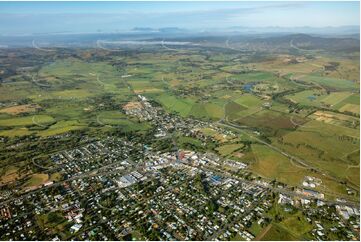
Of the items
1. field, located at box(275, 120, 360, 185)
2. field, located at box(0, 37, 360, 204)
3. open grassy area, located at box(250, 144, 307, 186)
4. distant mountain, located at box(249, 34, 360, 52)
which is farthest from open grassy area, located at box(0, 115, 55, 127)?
distant mountain, located at box(249, 34, 360, 52)

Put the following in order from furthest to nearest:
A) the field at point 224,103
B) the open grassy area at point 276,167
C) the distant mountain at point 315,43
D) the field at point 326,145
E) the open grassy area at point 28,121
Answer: the distant mountain at point 315,43
the open grassy area at point 28,121
the field at point 224,103
the field at point 326,145
the open grassy area at point 276,167

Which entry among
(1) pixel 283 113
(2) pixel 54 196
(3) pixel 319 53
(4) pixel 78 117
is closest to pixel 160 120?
(4) pixel 78 117

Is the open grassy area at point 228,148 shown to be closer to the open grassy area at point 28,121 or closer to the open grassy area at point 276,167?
the open grassy area at point 276,167

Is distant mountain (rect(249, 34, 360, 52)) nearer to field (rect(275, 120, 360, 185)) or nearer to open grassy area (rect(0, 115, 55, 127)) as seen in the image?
field (rect(275, 120, 360, 185))

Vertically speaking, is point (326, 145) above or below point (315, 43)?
below

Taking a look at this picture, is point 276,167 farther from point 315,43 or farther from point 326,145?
point 315,43

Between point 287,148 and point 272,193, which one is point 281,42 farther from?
point 272,193

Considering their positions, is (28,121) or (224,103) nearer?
(28,121)

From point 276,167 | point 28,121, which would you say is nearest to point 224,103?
point 276,167

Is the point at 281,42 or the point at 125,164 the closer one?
the point at 125,164

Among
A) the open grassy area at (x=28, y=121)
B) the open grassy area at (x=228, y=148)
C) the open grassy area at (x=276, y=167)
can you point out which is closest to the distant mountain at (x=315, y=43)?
the open grassy area at (x=228, y=148)

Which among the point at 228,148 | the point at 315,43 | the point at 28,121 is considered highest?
the point at 315,43
